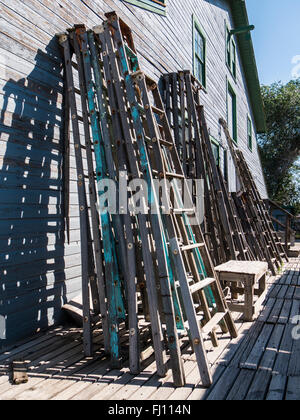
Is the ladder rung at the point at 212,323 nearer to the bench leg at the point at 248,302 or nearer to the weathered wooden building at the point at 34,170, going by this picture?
the bench leg at the point at 248,302

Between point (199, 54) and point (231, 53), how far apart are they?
17.1 ft

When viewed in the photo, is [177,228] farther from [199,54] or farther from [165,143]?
[199,54]

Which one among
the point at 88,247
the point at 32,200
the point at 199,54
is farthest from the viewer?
the point at 199,54

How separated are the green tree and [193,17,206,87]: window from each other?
2132cm

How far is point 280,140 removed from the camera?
31.0m

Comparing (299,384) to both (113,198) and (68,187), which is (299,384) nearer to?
(113,198)

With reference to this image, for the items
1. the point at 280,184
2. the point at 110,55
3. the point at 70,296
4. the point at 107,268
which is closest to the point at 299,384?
the point at 107,268

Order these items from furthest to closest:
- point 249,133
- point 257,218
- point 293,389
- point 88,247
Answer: point 249,133
point 257,218
point 88,247
point 293,389

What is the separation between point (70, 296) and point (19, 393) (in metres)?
1.96

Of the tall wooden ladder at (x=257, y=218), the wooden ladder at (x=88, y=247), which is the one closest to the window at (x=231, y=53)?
the tall wooden ladder at (x=257, y=218)

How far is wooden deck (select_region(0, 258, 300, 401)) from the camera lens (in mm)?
2688

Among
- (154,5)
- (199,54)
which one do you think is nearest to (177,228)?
(154,5)

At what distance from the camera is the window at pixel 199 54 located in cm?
994

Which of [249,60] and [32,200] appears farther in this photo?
[249,60]
